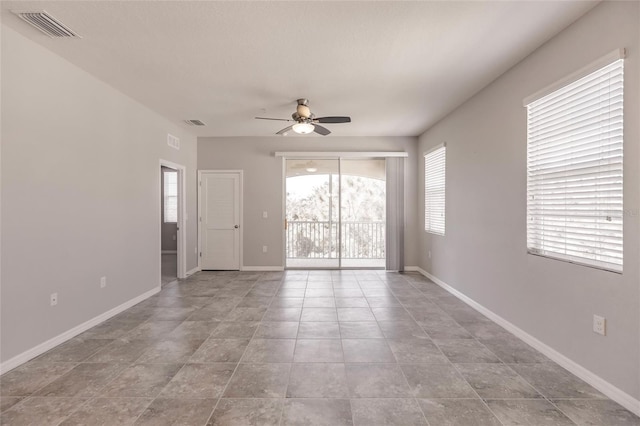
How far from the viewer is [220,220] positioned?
5766mm

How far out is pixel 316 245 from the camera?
631cm

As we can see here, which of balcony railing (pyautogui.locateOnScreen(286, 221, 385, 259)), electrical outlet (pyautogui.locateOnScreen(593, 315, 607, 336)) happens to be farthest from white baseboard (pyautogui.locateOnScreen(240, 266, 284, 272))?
electrical outlet (pyautogui.locateOnScreen(593, 315, 607, 336))

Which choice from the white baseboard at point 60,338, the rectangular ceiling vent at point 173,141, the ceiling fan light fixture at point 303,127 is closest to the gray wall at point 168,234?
the rectangular ceiling vent at point 173,141

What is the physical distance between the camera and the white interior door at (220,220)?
5.75 metres

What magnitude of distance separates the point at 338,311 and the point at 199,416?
1992mm

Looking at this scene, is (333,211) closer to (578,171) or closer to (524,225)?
(524,225)

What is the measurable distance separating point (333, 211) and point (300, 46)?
3698mm

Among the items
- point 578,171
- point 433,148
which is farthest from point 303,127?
point 578,171

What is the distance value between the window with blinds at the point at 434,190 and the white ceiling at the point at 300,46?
43.3 inches

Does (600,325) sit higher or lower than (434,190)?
lower

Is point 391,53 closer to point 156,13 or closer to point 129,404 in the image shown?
point 156,13

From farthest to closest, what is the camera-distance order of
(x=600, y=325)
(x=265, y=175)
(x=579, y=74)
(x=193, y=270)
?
(x=265, y=175) → (x=193, y=270) → (x=579, y=74) → (x=600, y=325)

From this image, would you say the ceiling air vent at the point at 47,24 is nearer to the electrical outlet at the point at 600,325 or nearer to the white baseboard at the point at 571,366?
the electrical outlet at the point at 600,325

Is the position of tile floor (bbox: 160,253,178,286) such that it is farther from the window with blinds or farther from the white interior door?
the window with blinds
